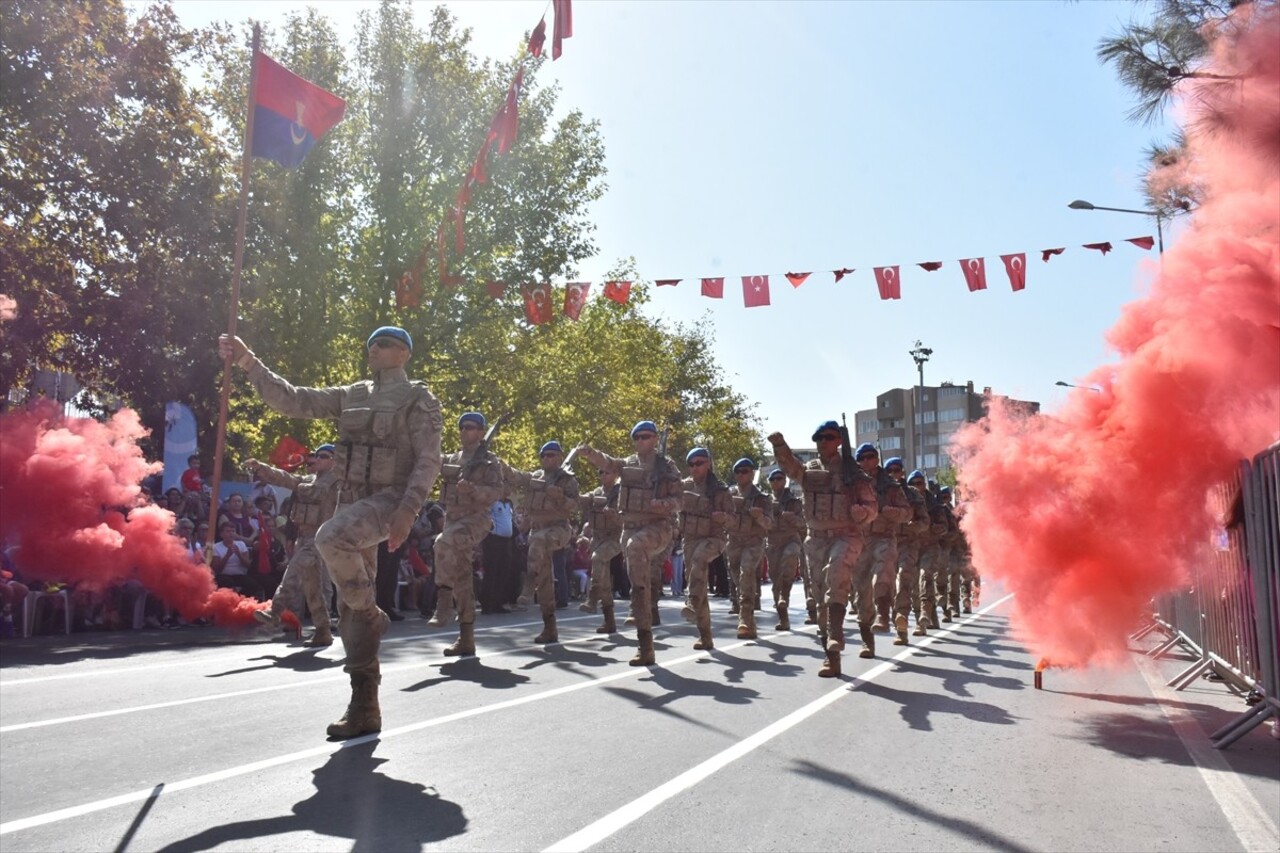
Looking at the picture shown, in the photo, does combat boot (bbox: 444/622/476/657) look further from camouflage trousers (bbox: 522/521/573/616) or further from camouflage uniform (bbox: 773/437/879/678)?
camouflage uniform (bbox: 773/437/879/678)

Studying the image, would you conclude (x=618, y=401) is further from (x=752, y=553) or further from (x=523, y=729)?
(x=523, y=729)

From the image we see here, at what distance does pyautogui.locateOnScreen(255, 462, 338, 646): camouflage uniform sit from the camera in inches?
473

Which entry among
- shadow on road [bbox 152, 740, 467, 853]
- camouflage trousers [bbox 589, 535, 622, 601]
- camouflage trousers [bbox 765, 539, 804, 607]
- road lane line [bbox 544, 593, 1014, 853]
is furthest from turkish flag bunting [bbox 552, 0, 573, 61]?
shadow on road [bbox 152, 740, 467, 853]

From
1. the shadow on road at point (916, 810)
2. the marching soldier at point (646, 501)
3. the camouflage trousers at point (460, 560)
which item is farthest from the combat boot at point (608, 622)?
the shadow on road at point (916, 810)

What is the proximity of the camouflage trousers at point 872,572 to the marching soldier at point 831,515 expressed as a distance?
0.53 metres

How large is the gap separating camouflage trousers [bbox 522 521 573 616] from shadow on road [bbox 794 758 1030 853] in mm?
7091

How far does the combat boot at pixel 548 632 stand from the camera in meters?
12.8

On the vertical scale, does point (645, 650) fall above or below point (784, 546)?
below

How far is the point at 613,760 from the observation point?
20.0ft

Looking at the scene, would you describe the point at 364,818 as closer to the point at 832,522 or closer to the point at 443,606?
the point at 832,522

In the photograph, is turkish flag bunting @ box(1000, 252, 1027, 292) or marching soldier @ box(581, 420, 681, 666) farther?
turkish flag bunting @ box(1000, 252, 1027, 292)

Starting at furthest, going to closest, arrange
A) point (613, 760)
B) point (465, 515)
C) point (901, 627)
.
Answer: point (901, 627) < point (465, 515) < point (613, 760)

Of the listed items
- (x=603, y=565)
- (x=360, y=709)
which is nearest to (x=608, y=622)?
(x=603, y=565)

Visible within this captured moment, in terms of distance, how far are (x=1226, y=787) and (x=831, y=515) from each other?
5607 mm
